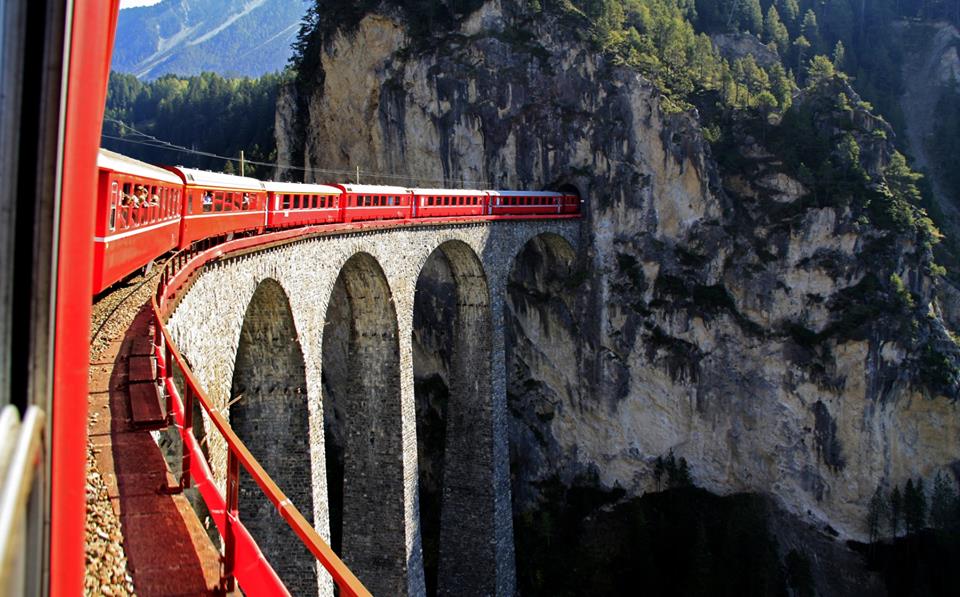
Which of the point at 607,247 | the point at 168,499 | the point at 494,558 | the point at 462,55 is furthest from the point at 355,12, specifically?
the point at 168,499

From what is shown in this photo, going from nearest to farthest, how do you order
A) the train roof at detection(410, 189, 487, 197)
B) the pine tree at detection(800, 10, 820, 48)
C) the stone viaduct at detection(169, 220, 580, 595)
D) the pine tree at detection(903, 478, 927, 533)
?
the stone viaduct at detection(169, 220, 580, 595), the train roof at detection(410, 189, 487, 197), the pine tree at detection(903, 478, 927, 533), the pine tree at detection(800, 10, 820, 48)

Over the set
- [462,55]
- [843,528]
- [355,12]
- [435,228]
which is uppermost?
[355,12]

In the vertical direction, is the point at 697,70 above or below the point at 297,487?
above

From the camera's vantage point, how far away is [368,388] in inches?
818

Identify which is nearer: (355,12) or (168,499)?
(168,499)

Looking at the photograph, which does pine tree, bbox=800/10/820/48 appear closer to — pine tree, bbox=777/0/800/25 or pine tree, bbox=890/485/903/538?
pine tree, bbox=777/0/800/25

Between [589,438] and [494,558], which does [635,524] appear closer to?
[589,438]

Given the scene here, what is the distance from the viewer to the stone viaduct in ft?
45.9

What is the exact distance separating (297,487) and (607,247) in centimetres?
1948

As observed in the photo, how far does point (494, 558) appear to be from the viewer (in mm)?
25141

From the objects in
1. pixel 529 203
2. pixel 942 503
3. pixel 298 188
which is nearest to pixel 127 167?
pixel 298 188

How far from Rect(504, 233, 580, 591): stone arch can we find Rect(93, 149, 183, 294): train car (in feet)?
73.5

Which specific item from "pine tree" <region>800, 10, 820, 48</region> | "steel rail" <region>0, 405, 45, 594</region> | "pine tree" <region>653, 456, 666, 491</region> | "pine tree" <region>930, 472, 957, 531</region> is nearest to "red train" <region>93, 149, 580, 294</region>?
"steel rail" <region>0, 405, 45, 594</region>

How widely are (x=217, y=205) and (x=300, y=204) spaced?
3.74 meters
